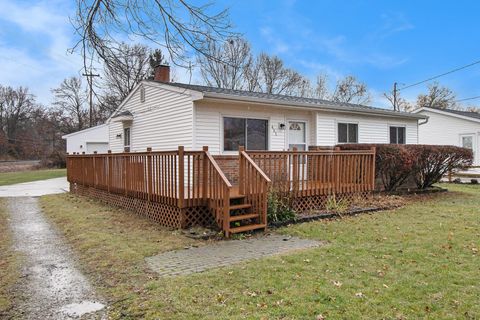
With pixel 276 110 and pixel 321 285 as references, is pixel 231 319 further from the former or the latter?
pixel 276 110

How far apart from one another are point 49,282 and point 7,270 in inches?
36.5

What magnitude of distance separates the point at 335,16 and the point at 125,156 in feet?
18.9

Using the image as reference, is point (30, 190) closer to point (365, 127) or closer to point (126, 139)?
point (126, 139)

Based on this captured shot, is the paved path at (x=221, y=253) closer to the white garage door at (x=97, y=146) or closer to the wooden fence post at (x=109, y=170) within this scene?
the wooden fence post at (x=109, y=170)

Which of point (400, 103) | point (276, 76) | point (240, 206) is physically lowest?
point (240, 206)

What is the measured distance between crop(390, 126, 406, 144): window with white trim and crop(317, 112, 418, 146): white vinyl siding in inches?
6.4

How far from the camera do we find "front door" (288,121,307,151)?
12.1 meters

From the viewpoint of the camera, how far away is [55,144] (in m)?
47.1

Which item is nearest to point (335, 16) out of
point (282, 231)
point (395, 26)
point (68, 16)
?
point (282, 231)

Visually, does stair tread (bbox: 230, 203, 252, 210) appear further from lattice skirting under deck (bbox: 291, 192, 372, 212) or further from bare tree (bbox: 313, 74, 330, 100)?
bare tree (bbox: 313, 74, 330, 100)

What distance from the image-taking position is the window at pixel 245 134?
10820mm

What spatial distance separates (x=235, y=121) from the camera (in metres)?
10.9

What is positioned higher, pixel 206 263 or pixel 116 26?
pixel 116 26

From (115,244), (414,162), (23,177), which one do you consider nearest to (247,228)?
(115,244)
